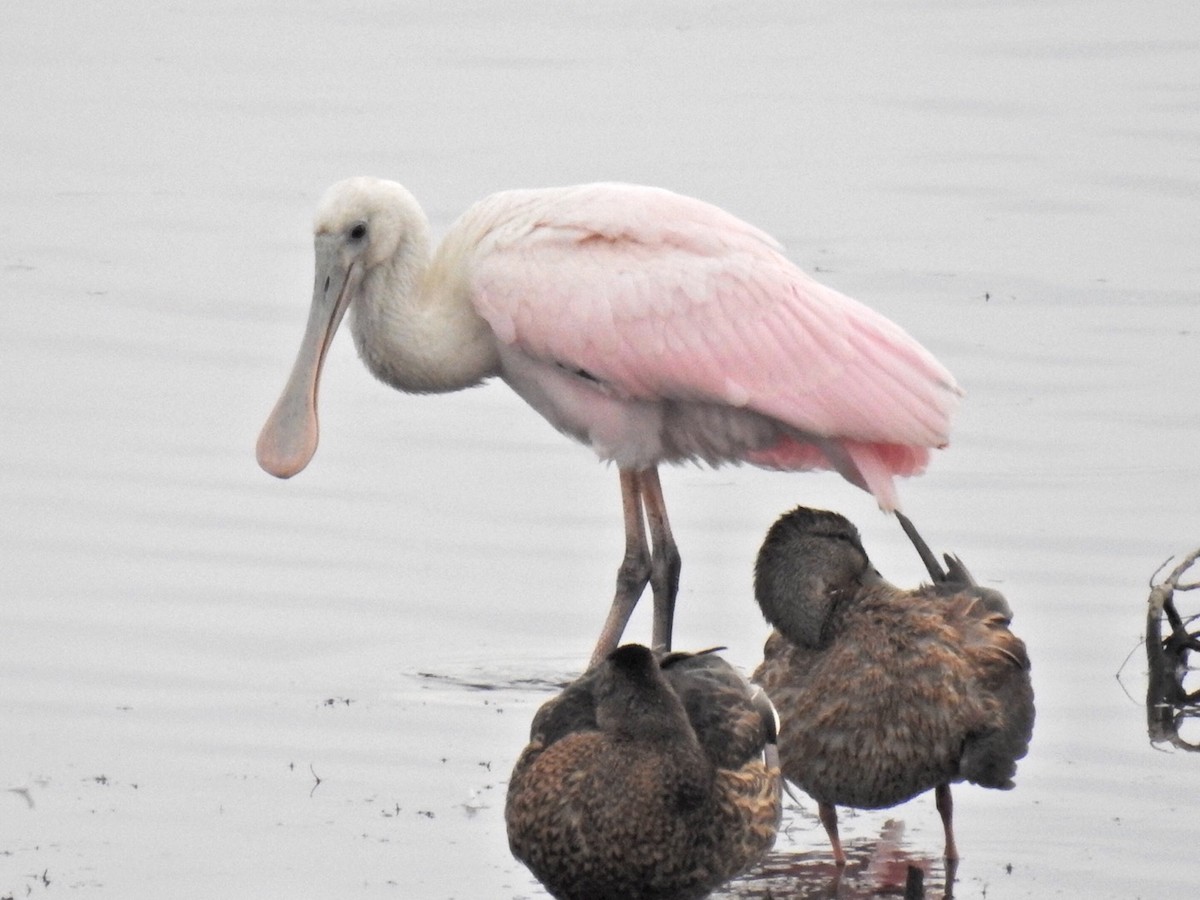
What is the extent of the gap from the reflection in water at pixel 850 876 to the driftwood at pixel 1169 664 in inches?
50.7

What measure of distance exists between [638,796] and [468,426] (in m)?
6.04

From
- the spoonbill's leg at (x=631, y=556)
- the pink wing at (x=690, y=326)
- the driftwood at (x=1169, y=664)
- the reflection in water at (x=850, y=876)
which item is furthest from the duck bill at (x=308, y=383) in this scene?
the driftwood at (x=1169, y=664)

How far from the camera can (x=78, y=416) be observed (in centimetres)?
1274

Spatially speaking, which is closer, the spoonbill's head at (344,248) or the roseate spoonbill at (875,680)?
the roseate spoonbill at (875,680)

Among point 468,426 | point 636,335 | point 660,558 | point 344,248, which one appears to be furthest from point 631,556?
point 468,426

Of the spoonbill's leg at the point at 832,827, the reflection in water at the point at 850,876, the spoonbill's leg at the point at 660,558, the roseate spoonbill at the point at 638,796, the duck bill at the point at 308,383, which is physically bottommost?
the reflection in water at the point at 850,876

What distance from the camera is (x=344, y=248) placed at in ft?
31.7

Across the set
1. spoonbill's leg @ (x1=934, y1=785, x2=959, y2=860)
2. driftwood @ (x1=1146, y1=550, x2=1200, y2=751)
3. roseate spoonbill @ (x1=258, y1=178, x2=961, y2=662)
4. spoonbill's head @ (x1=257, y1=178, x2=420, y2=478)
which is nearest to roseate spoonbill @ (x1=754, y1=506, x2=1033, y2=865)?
spoonbill's leg @ (x1=934, y1=785, x2=959, y2=860)

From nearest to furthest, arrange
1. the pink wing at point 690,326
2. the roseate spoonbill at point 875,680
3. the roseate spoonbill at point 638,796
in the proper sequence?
the roseate spoonbill at point 638,796
the roseate spoonbill at point 875,680
the pink wing at point 690,326

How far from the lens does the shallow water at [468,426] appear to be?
8.48 metres

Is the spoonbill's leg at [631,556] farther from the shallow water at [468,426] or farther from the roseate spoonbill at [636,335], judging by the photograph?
the shallow water at [468,426]

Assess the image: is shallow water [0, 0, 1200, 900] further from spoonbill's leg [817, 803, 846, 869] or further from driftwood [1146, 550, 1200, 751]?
driftwood [1146, 550, 1200, 751]

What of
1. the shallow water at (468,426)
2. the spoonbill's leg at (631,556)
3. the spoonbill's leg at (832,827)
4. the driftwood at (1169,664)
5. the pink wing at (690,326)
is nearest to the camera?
the spoonbill's leg at (832,827)

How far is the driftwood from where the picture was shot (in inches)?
360
